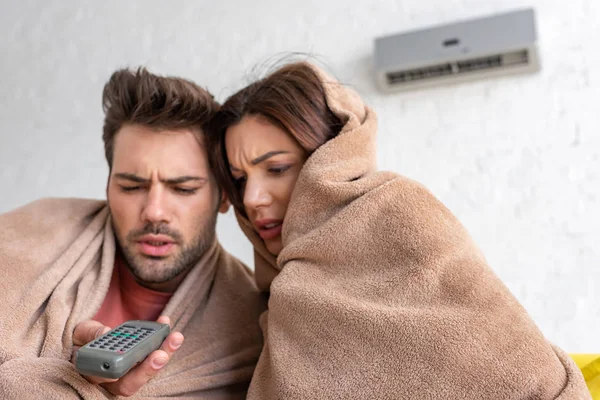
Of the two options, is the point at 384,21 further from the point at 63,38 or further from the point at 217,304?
the point at 63,38

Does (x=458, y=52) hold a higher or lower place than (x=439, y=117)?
higher

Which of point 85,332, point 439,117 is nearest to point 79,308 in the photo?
point 85,332

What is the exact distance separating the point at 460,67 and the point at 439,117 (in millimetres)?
160

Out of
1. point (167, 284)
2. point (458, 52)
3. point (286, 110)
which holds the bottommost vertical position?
point (167, 284)

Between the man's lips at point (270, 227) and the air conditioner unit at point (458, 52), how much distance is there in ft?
2.78

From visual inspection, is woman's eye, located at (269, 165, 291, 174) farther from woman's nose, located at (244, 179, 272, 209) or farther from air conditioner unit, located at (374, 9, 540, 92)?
air conditioner unit, located at (374, 9, 540, 92)

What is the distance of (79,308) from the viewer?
110 cm

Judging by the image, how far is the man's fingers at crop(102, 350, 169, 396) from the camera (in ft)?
2.75

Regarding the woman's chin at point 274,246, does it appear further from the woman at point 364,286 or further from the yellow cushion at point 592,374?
the yellow cushion at point 592,374

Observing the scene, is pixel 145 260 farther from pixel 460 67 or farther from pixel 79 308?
pixel 460 67

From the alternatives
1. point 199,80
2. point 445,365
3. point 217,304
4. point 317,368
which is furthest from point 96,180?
point 445,365

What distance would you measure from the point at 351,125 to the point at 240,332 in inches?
18.6

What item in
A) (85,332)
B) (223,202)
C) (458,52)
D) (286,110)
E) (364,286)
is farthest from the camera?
(458,52)

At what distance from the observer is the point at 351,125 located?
3.57ft
